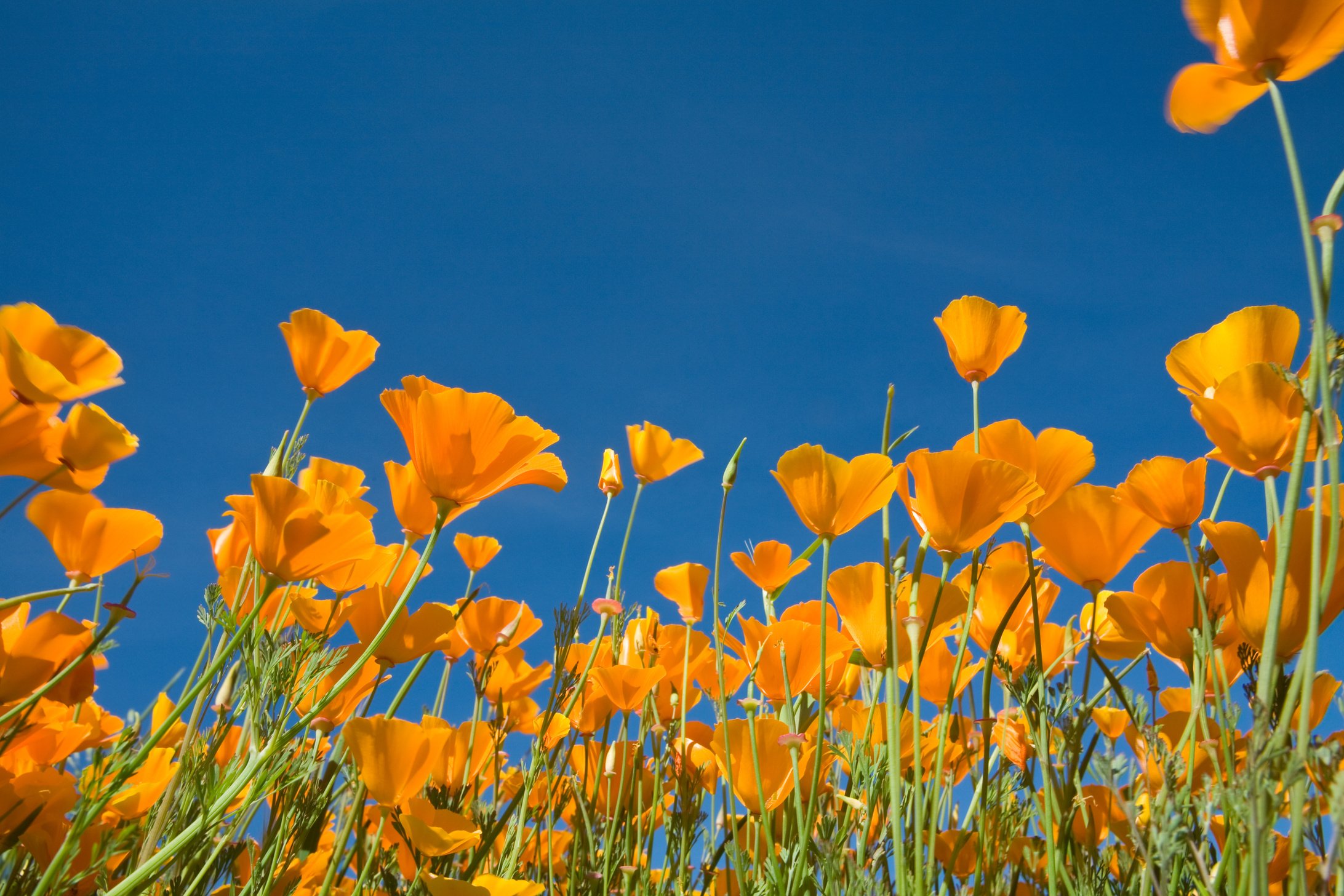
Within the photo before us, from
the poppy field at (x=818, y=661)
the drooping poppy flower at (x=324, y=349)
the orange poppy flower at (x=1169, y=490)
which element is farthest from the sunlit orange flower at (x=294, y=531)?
the orange poppy flower at (x=1169, y=490)

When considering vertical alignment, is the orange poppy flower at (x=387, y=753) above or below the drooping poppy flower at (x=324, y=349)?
below

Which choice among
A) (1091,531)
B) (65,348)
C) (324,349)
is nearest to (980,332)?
(1091,531)

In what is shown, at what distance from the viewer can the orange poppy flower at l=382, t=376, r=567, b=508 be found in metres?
1.11

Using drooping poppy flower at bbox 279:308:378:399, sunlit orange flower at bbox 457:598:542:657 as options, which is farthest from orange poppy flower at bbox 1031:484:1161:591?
drooping poppy flower at bbox 279:308:378:399

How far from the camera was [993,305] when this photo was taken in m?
1.34

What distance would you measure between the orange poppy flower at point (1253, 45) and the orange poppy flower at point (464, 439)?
3.07 ft

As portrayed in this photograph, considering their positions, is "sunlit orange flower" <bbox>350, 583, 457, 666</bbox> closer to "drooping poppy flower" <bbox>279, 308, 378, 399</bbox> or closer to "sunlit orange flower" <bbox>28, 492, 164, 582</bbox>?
"sunlit orange flower" <bbox>28, 492, 164, 582</bbox>

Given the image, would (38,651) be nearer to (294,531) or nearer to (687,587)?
(294,531)

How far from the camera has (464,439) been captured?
1130 mm

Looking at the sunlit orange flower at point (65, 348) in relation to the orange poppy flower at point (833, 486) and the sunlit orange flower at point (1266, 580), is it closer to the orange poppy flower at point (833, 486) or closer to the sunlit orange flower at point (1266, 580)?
the orange poppy flower at point (833, 486)

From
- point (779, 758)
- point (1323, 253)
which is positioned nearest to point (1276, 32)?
point (1323, 253)

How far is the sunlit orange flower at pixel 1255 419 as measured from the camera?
0.94 m

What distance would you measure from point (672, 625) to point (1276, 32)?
1484mm

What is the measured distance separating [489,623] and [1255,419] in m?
1.36
